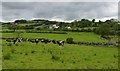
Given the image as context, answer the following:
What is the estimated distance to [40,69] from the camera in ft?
58.6

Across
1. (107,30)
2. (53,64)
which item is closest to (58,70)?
(53,64)

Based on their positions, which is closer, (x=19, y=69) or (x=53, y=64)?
(x=19, y=69)

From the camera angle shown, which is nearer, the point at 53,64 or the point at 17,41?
the point at 53,64

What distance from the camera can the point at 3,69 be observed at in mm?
17234

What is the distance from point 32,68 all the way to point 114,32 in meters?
58.1

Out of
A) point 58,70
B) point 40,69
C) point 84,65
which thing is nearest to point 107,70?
point 84,65

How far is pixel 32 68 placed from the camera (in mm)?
18188

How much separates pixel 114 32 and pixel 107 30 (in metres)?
1.98

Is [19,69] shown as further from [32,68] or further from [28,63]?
[28,63]

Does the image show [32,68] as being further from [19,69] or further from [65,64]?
[65,64]

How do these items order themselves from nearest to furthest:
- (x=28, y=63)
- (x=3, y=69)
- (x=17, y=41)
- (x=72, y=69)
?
(x=3, y=69)
(x=72, y=69)
(x=28, y=63)
(x=17, y=41)

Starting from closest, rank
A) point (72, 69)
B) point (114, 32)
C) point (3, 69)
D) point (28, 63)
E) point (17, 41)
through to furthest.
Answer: point (3, 69)
point (72, 69)
point (28, 63)
point (17, 41)
point (114, 32)

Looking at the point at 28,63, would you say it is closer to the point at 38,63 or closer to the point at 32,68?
the point at 38,63

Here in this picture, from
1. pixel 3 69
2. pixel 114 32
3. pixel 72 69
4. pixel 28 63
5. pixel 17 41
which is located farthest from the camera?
pixel 114 32
